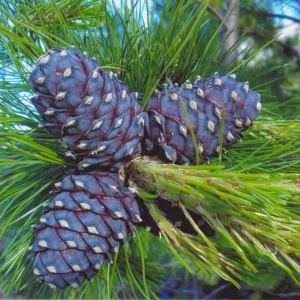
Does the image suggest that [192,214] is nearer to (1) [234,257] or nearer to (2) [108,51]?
(1) [234,257]

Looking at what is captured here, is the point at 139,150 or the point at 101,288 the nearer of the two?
the point at 139,150

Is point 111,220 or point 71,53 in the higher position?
point 71,53

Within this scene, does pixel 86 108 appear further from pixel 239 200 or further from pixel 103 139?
pixel 239 200

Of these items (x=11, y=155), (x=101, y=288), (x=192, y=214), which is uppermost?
(x=11, y=155)

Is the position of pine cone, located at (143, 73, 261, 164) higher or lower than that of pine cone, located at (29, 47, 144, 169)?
lower

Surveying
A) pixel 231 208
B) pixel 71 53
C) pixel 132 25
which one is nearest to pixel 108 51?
pixel 132 25

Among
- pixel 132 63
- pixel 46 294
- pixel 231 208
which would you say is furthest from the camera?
pixel 46 294

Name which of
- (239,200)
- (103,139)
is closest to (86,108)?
(103,139)

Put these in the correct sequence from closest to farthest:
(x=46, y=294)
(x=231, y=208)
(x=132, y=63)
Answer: (x=231, y=208), (x=132, y=63), (x=46, y=294)
